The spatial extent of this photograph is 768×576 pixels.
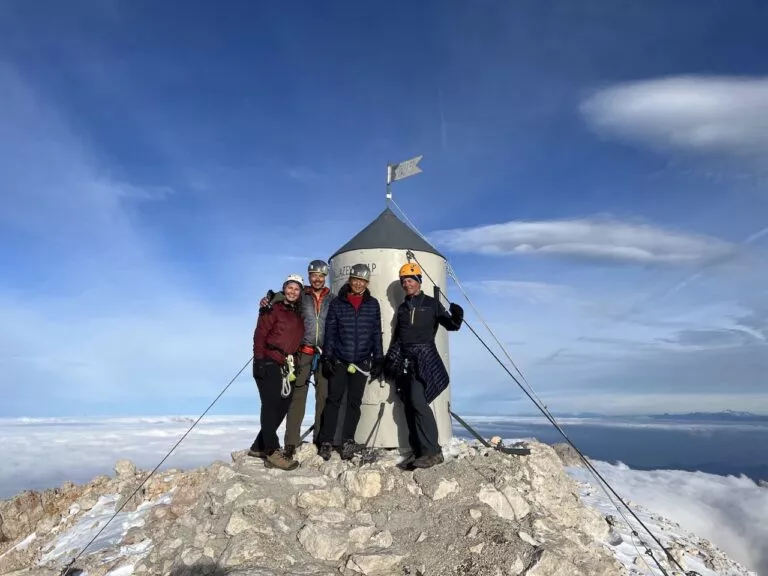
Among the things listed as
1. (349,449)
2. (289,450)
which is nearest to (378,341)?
(349,449)

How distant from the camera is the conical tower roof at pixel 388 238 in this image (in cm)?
1023

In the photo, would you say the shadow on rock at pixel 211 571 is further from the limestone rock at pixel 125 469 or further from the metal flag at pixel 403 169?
the metal flag at pixel 403 169

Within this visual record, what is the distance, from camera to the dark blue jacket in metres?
9.19

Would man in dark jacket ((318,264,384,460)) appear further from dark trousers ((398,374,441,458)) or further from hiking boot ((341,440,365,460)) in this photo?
dark trousers ((398,374,441,458))

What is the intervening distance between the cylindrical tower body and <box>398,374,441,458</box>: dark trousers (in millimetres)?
771

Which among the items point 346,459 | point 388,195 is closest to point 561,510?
point 346,459

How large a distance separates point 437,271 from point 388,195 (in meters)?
2.06

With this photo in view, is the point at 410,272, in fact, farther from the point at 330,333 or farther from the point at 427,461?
the point at 427,461

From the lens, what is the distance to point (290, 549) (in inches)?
275

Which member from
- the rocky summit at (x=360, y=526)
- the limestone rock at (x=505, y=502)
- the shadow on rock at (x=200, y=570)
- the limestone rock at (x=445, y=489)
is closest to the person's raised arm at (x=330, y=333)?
the rocky summit at (x=360, y=526)

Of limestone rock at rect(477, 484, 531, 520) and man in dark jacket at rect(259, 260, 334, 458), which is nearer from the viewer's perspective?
limestone rock at rect(477, 484, 531, 520)

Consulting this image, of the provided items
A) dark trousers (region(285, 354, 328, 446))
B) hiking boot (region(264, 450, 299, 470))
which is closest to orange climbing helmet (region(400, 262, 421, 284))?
dark trousers (region(285, 354, 328, 446))

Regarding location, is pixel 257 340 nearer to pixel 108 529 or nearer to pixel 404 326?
pixel 404 326

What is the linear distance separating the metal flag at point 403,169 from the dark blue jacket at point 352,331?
119 inches
